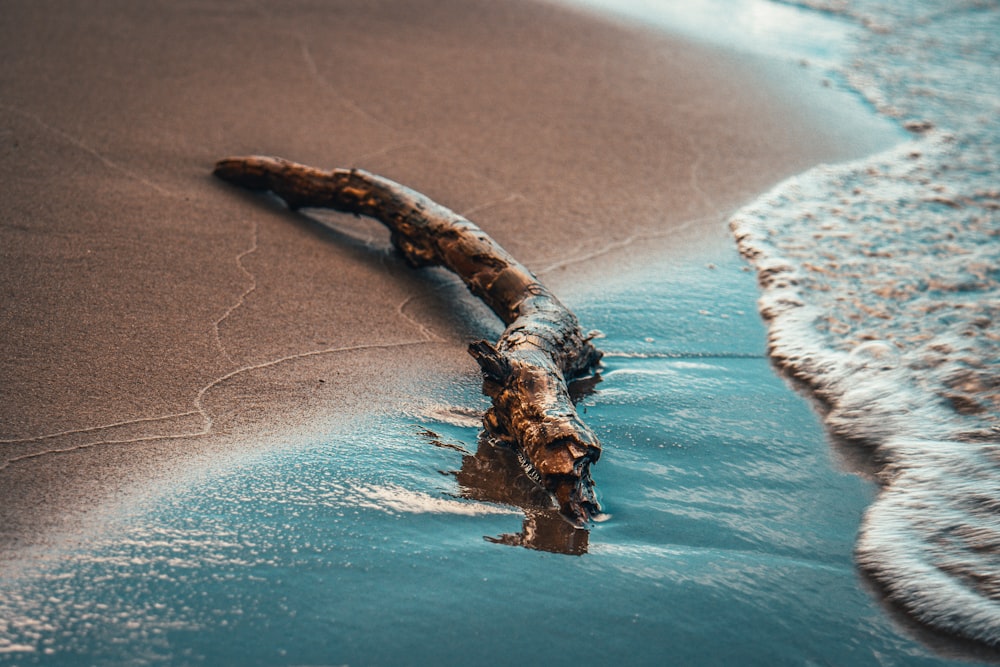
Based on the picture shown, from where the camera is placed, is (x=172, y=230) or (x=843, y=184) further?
(x=843, y=184)

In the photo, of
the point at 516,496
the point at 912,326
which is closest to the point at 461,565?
the point at 516,496

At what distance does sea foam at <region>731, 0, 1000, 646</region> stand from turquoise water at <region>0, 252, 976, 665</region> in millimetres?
173

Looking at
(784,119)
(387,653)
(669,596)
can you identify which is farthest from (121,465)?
(784,119)

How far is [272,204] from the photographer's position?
4.48 metres

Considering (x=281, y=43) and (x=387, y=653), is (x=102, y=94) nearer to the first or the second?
(x=281, y=43)

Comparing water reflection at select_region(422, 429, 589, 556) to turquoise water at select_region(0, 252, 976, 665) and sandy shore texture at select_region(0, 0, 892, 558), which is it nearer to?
turquoise water at select_region(0, 252, 976, 665)

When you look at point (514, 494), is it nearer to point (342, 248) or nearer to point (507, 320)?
point (507, 320)

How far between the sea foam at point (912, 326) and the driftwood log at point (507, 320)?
868 millimetres

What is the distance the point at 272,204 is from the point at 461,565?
277cm

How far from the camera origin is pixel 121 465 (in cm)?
249

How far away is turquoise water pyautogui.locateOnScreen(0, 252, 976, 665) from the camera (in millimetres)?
1973

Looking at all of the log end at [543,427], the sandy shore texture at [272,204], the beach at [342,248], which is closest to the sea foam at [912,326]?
the beach at [342,248]

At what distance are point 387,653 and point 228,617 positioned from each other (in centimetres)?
37

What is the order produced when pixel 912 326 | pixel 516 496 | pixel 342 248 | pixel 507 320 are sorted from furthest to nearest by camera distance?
pixel 342 248
pixel 912 326
pixel 507 320
pixel 516 496
